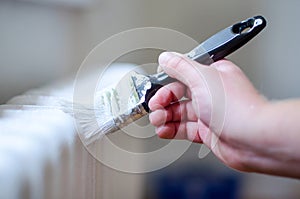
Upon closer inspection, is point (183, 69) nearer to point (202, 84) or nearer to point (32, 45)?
point (202, 84)

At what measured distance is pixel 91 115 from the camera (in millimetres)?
572

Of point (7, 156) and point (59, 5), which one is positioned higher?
point (59, 5)

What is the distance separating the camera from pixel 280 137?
383 millimetres

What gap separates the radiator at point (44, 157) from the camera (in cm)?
41

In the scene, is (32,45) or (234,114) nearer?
(234,114)

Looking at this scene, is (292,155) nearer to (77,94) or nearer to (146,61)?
(77,94)

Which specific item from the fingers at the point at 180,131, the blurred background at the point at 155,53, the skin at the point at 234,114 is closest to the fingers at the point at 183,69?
the skin at the point at 234,114

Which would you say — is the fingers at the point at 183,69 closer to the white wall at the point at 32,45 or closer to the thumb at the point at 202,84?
the thumb at the point at 202,84

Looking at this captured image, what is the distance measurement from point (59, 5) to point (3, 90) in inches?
9.1

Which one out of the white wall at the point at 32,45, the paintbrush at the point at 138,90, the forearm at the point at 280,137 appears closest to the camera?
the forearm at the point at 280,137

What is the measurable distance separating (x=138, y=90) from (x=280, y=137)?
19 centimetres

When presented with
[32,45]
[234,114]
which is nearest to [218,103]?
[234,114]

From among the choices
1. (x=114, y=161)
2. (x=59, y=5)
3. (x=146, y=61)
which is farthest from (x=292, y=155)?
(x=59, y=5)

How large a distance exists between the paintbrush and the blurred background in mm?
312
